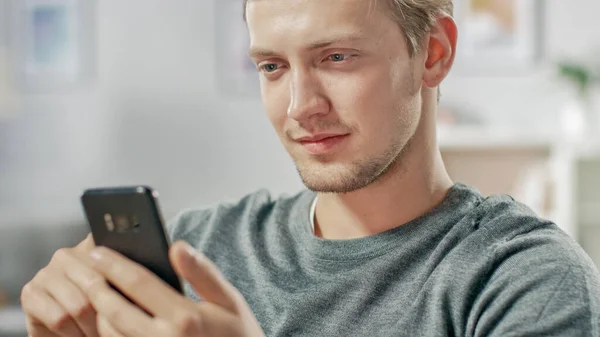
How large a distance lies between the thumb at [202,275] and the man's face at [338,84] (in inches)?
13.8

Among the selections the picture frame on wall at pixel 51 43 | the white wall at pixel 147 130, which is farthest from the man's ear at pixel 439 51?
the picture frame on wall at pixel 51 43

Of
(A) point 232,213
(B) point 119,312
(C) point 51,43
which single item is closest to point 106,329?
(B) point 119,312

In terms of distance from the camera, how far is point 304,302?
1.05 meters

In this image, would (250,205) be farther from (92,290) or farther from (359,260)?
(92,290)

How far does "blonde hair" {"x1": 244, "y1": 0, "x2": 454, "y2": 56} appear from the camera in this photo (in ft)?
3.57

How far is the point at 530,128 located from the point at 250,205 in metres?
2.74

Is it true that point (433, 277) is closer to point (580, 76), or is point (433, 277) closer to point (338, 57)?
point (338, 57)

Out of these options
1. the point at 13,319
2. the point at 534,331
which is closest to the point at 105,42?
the point at 13,319

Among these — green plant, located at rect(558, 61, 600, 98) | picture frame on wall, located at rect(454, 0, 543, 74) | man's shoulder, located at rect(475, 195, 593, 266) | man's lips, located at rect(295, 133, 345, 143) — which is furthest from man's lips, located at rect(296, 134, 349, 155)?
picture frame on wall, located at rect(454, 0, 543, 74)

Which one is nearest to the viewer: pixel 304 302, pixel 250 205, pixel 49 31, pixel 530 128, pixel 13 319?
pixel 304 302

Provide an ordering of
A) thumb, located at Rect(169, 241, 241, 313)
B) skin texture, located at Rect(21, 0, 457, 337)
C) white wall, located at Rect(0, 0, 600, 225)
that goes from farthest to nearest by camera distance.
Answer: white wall, located at Rect(0, 0, 600, 225) < skin texture, located at Rect(21, 0, 457, 337) < thumb, located at Rect(169, 241, 241, 313)

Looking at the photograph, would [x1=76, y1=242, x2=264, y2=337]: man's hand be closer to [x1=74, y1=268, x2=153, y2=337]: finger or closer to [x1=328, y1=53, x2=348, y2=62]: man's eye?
[x1=74, y1=268, x2=153, y2=337]: finger

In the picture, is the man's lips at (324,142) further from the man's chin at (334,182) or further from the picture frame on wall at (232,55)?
the picture frame on wall at (232,55)

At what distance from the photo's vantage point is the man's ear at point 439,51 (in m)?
1.15
